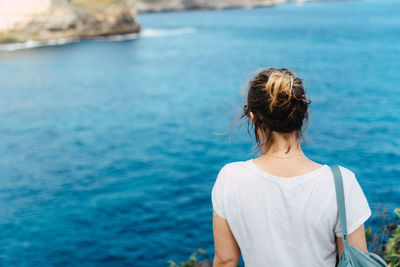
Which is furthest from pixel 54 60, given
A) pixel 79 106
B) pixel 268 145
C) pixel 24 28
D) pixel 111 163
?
pixel 268 145

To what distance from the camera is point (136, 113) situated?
29266 mm

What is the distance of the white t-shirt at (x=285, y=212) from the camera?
2.43m

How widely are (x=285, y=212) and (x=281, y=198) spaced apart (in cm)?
10

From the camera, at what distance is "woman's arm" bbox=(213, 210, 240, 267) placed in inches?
106

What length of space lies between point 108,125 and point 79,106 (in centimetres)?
698

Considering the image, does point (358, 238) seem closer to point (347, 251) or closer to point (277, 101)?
point (347, 251)

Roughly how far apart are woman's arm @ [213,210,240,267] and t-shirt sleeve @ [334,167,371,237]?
2.54ft

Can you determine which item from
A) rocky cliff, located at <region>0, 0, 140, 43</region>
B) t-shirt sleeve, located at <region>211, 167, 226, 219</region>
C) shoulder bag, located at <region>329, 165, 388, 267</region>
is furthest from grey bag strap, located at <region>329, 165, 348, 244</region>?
rocky cliff, located at <region>0, 0, 140, 43</region>

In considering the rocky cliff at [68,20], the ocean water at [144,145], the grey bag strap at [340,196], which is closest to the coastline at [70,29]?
the rocky cliff at [68,20]

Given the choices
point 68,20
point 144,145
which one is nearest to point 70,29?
point 68,20

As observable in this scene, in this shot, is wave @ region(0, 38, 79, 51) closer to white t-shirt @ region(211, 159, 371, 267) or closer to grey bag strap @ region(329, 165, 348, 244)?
white t-shirt @ region(211, 159, 371, 267)

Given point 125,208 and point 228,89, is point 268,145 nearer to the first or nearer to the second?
point 125,208

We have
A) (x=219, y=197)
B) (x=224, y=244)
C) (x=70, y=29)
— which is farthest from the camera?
(x=70, y=29)

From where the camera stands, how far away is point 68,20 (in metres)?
79.0
